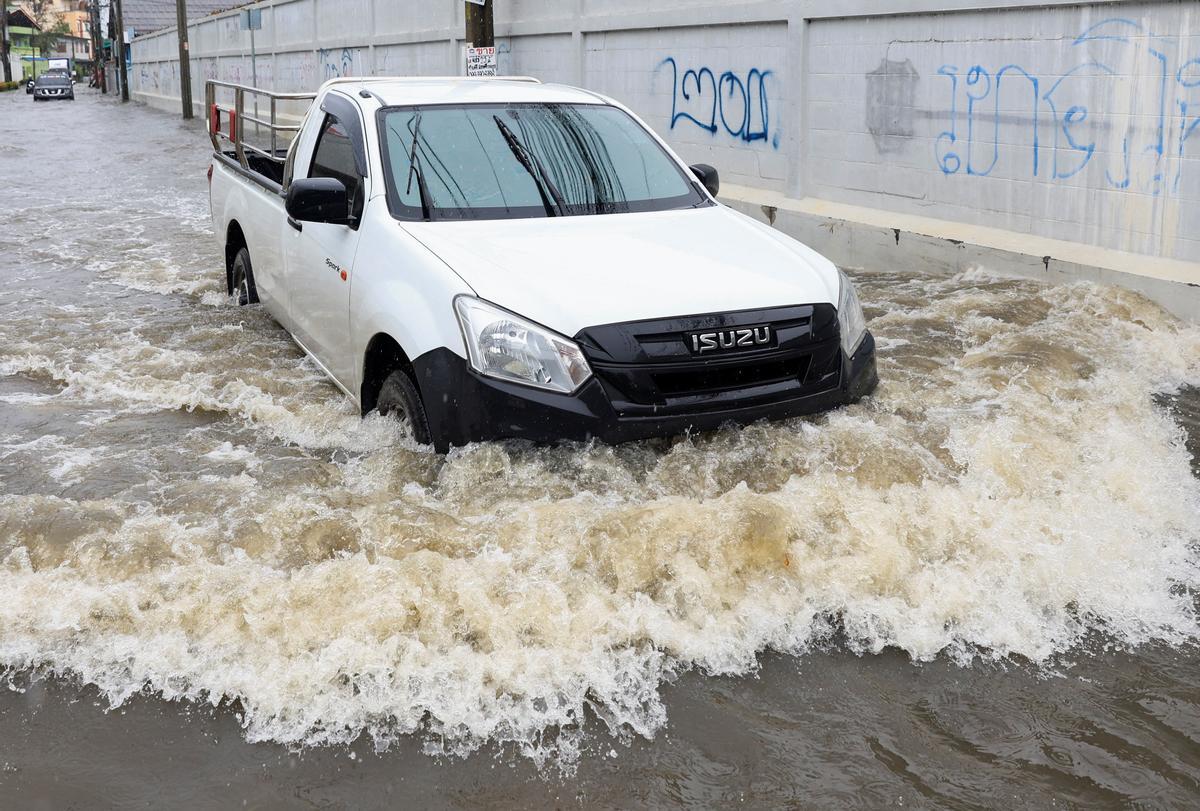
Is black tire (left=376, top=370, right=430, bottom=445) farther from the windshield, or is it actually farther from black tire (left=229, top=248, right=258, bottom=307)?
black tire (left=229, top=248, right=258, bottom=307)

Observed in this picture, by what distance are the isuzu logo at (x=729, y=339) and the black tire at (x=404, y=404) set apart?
104cm

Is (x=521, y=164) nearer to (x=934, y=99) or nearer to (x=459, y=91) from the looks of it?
(x=459, y=91)

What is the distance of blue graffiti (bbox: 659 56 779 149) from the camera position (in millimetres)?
11734

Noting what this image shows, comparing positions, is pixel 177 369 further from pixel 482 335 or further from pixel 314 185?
pixel 482 335

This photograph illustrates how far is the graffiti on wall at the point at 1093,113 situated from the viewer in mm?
7789

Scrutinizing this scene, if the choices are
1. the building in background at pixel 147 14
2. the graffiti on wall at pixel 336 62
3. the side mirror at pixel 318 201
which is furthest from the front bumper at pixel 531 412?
the building in background at pixel 147 14

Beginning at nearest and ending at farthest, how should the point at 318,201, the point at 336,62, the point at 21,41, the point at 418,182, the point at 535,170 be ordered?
1. the point at 318,201
2. the point at 418,182
3. the point at 535,170
4. the point at 336,62
5. the point at 21,41

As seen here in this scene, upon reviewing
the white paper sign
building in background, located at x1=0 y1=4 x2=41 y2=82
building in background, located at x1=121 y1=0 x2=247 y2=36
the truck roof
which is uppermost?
building in background, located at x1=0 y1=4 x2=41 y2=82

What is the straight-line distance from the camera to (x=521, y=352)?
4195mm

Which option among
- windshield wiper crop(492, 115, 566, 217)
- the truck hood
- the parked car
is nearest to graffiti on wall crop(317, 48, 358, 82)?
windshield wiper crop(492, 115, 566, 217)

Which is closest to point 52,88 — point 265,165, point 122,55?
point 122,55

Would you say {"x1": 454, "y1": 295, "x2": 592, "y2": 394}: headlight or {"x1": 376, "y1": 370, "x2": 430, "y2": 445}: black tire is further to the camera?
{"x1": 376, "y1": 370, "x2": 430, "y2": 445}: black tire

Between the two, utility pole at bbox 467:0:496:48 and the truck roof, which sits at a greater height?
utility pole at bbox 467:0:496:48

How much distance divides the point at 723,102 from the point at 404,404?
858cm
